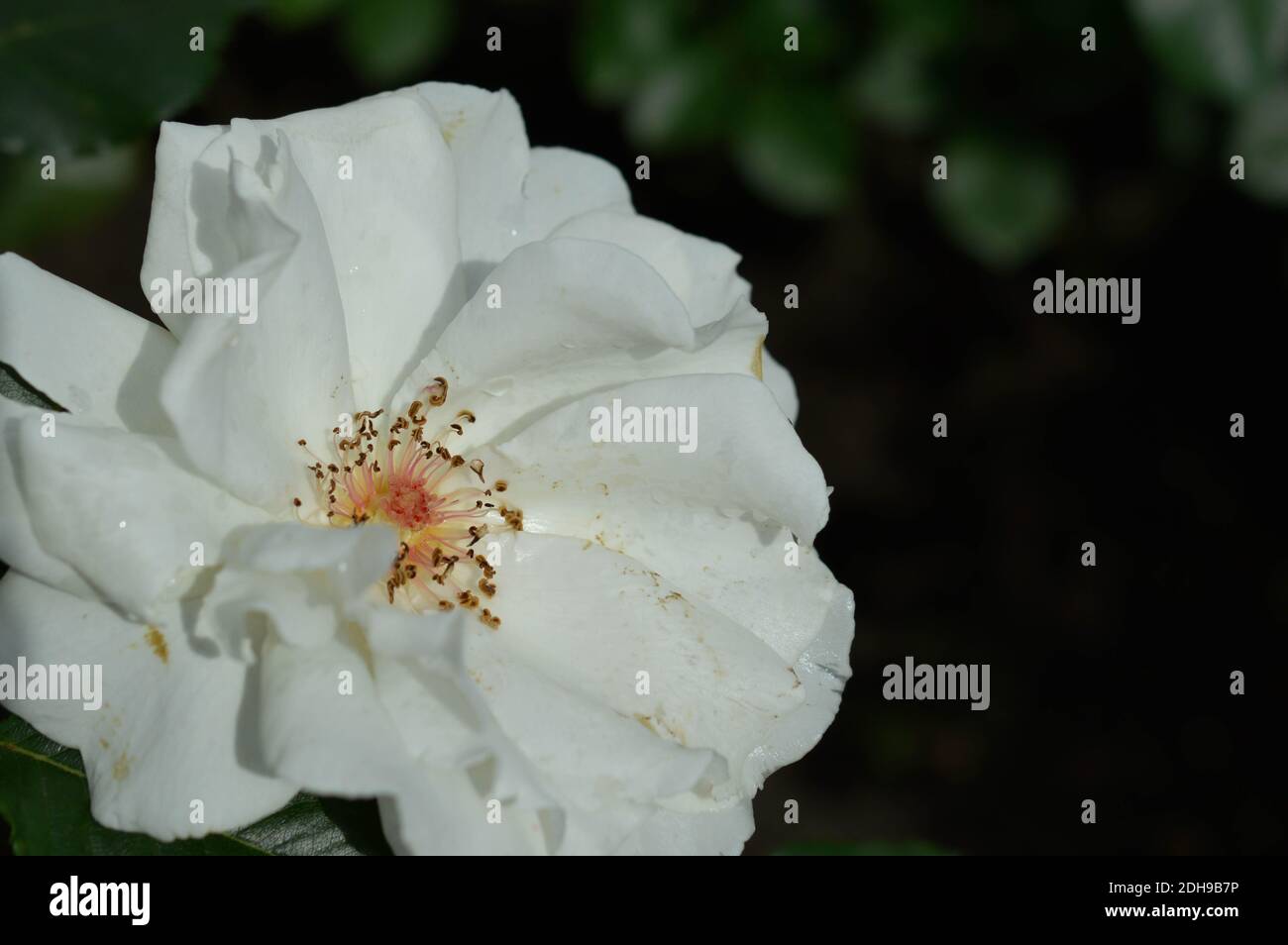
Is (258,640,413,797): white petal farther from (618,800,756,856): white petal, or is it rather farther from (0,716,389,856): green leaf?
(618,800,756,856): white petal

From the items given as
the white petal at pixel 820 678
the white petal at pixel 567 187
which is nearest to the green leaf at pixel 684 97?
the white petal at pixel 567 187

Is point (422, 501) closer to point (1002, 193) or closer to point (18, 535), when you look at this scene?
point (18, 535)

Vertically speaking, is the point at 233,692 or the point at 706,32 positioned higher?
the point at 706,32

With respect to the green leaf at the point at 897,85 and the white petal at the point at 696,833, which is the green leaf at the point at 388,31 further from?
the white petal at the point at 696,833

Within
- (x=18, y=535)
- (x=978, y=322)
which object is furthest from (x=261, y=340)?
(x=978, y=322)
